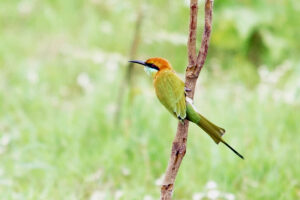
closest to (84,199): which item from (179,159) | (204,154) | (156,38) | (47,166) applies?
(47,166)

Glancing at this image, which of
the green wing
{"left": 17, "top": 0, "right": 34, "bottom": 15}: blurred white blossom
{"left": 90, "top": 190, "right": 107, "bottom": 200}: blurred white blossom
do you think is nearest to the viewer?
the green wing

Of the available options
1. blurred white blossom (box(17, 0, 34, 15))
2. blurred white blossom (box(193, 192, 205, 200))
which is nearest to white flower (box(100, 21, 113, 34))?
blurred white blossom (box(17, 0, 34, 15))

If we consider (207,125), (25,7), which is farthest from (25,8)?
(207,125)

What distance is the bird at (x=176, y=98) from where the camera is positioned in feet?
5.93

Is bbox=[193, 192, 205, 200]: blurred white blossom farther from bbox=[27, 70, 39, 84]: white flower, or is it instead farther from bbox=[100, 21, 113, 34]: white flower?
bbox=[100, 21, 113, 34]: white flower

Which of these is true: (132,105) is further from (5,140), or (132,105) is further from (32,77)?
(32,77)

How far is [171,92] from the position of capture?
191cm

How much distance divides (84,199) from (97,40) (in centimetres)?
273

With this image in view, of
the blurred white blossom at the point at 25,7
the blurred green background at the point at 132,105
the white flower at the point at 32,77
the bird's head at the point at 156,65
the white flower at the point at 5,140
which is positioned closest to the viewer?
the bird's head at the point at 156,65

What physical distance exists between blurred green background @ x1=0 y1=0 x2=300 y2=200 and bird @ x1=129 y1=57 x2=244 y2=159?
24cm

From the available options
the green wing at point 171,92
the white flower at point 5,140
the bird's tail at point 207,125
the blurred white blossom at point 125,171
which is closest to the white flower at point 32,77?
the white flower at point 5,140

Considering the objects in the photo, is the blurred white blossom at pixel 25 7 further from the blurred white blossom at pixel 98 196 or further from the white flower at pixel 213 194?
the white flower at pixel 213 194

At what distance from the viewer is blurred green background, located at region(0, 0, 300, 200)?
127 inches

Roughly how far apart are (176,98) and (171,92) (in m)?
0.05
